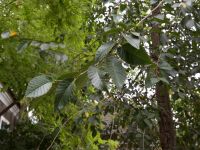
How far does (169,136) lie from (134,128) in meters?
0.92

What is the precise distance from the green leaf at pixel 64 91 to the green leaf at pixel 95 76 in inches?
2.9

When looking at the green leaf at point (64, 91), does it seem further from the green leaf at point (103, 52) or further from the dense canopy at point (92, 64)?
the green leaf at point (103, 52)

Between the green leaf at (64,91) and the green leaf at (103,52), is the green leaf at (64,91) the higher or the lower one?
the lower one

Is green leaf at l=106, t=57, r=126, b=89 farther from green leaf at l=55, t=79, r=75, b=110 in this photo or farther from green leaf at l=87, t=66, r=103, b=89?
green leaf at l=55, t=79, r=75, b=110

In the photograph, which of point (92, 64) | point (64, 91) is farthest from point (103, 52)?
point (64, 91)

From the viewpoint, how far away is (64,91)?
4.06 feet

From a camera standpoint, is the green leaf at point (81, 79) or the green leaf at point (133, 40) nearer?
the green leaf at point (133, 40)

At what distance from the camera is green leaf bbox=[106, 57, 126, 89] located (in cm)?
120

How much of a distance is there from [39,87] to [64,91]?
0.09 meters

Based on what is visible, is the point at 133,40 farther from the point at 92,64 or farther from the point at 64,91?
the point at 64,91

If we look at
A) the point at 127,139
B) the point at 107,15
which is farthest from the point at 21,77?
the point at 107,15

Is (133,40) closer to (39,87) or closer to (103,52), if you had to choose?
(103,52)

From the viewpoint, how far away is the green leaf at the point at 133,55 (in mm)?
1164

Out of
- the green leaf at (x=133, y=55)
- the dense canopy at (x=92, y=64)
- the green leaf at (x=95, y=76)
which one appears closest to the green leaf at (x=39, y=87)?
the dense canopy at (x=92, y=64)
